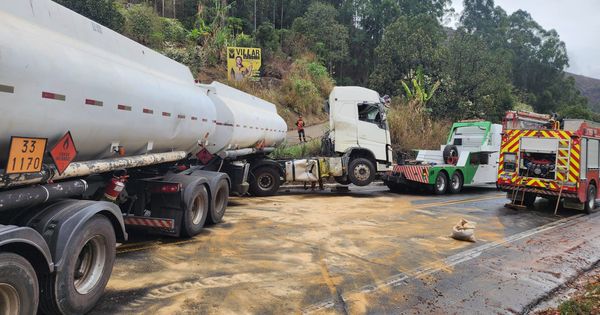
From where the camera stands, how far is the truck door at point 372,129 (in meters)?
13.7

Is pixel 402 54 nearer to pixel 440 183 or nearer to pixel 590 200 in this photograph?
pixel 440 183

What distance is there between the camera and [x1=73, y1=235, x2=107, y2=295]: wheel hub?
4.23 metres

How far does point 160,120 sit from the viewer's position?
6.40 metres

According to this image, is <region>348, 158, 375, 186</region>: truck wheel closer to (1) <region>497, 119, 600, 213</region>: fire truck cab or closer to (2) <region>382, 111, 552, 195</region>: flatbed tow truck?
(2) <region>382, 111, 552, 195</region>: flatbed tow truck

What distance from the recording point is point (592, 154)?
12.2m

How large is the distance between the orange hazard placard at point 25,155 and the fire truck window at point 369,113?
10710 mm

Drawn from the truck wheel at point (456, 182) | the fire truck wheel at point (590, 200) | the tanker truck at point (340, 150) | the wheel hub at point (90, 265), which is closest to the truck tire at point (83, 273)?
the wheel hub at point (90, 265)

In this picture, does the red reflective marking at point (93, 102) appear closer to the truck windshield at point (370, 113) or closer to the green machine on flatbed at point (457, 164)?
the truck windshield at point (370, 113)

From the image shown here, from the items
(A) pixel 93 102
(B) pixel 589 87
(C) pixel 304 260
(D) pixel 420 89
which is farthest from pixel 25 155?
(B) pixel 589 87

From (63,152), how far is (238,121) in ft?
19.8

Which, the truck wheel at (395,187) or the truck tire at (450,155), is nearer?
the truck wheel at (395,187)

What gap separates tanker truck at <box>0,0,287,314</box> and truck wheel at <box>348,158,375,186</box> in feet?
23.3

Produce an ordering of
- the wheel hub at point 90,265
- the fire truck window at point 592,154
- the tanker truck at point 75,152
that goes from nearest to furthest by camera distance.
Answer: the tanker truck at point 75,152
the wheel hub at point 90,265
the fire truck window at point 592,154

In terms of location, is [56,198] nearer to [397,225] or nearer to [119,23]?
[397,225]
